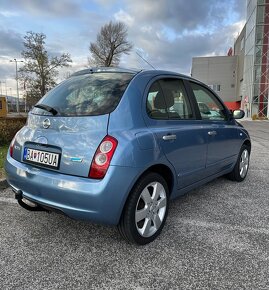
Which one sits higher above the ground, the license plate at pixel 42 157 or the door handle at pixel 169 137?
the door handle at pixel 169 137

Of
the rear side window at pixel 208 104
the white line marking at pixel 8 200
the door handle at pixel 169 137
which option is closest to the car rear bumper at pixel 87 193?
the door handle at pixel 169 137

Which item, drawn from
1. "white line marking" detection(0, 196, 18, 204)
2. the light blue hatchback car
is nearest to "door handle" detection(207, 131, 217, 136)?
the light blue hatchback car

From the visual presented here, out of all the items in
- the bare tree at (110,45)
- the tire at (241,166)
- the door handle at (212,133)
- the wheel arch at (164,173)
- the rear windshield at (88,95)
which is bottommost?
the tire at (241,166)

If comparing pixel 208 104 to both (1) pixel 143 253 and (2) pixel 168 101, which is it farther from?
(1) pixel 143 253

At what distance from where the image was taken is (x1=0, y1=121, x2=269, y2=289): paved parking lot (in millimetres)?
2377

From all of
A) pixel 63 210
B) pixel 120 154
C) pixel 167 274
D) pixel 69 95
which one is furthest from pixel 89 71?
pixel 167 274

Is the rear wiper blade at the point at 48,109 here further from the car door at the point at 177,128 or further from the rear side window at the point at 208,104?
the rear side window at the point at 208,104

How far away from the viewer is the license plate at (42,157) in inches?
107

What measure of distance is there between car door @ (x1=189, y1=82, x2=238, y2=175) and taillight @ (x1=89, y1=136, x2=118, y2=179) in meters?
1.61

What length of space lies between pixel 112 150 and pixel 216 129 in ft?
6.57

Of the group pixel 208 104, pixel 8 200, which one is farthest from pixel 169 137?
pixel 8 200

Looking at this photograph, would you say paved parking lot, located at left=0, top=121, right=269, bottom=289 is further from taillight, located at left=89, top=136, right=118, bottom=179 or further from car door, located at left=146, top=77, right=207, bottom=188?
taillight, located at left=89, top=136, right=118, bottom=179

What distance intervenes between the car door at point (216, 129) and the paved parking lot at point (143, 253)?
2.15 feet

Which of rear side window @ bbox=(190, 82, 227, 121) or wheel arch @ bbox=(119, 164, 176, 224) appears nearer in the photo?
wheel arch @ bbox=(119, 164, 176, 224)
